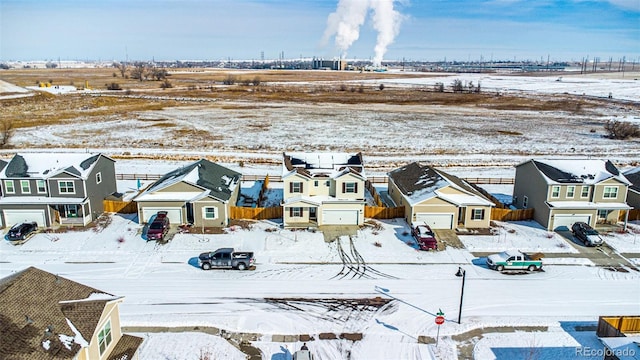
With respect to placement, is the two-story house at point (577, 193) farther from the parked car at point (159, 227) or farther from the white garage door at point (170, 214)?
the parked car at point (159, 227)

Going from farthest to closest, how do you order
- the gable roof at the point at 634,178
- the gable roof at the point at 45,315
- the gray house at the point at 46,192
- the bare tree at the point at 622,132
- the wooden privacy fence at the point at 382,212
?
the bare tree at the point at 622,132 < the gable roof at the point at 634,178 < the wooden privacy fence at the point at 382,212 < the gray house at the point at 46,192 < the gable roof at the point at 45,315

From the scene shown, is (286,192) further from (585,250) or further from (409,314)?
(585,250)

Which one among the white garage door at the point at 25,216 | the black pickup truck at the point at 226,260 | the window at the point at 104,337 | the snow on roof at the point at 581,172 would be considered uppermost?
the snow on roof at the point at 581,172

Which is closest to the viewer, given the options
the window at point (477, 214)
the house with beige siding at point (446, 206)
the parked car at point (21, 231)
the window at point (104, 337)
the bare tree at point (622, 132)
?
the window at point (104, 337)

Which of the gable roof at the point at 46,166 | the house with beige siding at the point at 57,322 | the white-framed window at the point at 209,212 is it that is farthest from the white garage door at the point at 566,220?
the gable roof at the point at 46,166

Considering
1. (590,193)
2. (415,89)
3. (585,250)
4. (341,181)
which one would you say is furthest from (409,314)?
(415,89)

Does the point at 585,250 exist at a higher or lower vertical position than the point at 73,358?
lower

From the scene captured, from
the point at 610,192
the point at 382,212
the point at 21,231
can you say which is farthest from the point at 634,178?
the point at 21,231
